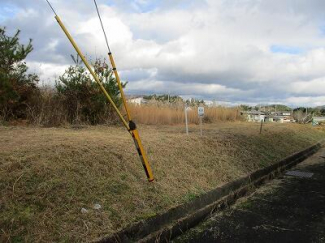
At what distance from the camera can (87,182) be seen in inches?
164

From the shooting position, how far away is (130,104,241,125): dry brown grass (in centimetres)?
1210

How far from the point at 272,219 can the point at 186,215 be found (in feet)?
4.29

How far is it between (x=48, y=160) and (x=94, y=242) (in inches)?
58.1

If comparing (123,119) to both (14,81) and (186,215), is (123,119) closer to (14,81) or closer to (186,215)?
(186,215)

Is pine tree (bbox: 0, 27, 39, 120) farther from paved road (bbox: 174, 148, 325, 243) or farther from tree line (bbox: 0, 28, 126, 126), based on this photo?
paved road (bbox: 174, 148, 325, 243)

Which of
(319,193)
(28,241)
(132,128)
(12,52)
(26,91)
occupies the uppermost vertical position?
(12,52)

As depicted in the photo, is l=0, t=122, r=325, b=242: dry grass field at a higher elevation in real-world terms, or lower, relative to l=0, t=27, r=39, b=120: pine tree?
lower

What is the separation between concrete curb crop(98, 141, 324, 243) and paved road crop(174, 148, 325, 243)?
5.3 inches

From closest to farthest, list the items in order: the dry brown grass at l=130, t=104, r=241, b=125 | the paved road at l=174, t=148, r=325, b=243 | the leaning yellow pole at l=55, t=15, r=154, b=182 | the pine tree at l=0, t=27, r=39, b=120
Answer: the leaning yellow pole at l=55, t=15, r=154, b=182 < the paved road at l=174, t=148, r=325, b=243 < the pine tree at l=0, t=27, r=39, b=120 < the dry brown grass at l=130, t=104, r=241, b=125

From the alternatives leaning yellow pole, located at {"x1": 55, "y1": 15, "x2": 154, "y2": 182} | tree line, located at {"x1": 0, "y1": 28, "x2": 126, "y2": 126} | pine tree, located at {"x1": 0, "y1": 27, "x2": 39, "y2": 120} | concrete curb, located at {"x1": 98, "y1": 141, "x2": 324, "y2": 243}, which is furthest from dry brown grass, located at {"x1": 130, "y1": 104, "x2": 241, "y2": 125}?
leaning yellow pole, located at {"x1": 55, "y1": 15, "x2": 154, "y2": 182}

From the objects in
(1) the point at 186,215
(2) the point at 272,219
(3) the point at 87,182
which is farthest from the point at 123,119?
(2) the point at 272,219

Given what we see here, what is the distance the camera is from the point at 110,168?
469 cm

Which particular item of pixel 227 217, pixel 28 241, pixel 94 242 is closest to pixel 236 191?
pixel 227 217

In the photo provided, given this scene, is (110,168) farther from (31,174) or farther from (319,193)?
(319,193)
